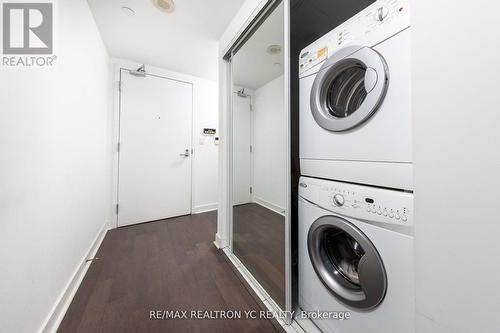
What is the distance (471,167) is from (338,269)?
0.71m

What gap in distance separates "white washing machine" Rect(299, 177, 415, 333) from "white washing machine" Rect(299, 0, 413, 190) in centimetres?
8

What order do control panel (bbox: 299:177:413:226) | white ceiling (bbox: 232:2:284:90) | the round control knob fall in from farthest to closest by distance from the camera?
white ceiling (bbox: 232:2:284:90) < the round control knob < control panel (bbox: 299:177:413:226)

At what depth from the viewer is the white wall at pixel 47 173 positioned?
69cm

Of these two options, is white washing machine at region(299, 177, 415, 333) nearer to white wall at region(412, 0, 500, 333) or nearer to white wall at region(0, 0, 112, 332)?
white wall at region(412, 0, 500, 333)

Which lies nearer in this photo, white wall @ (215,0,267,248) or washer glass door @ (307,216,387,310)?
washer glass door @ (307,216,387,310)

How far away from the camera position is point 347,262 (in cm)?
90

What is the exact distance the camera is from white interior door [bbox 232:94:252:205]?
1629 millimetres

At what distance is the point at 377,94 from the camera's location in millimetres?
660

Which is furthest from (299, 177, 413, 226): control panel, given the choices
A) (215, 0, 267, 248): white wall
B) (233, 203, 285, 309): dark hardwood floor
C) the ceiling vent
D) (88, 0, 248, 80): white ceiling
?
the ceiling vent

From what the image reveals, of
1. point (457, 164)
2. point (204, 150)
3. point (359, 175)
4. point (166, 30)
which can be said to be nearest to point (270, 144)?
A: point (359, 175)

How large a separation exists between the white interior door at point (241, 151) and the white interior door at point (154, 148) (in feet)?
4.39

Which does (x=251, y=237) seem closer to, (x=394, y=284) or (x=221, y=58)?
(x=394, y=284)

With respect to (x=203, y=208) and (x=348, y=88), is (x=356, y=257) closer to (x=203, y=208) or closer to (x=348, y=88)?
(x=348, y=88)

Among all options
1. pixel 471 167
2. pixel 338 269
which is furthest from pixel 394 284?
pixel 471 167
